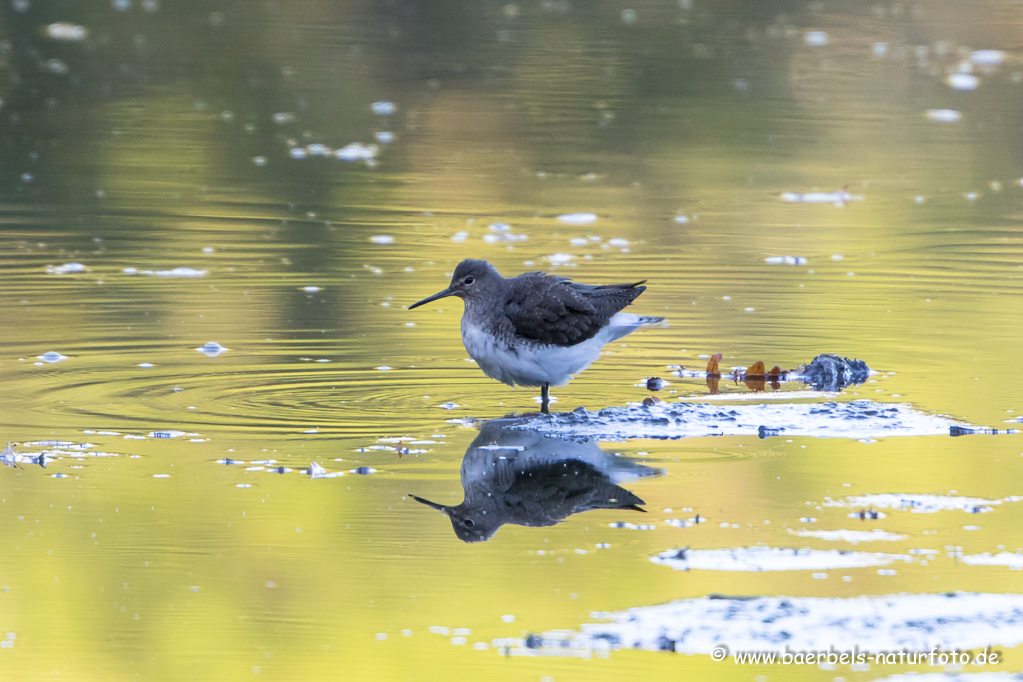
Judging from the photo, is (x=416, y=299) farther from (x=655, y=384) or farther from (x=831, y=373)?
(x=831, y=373)

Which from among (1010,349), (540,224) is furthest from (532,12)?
(1010,349)

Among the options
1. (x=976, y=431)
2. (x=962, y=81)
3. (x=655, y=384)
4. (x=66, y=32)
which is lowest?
(x=976, y=431)

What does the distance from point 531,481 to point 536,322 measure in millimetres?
1483

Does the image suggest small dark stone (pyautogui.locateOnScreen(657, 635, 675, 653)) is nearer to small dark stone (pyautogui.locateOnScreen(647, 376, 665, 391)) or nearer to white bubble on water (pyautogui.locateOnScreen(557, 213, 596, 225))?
small dark stone (pyautogui.locateOnScreen(647, 376, 665, 391))

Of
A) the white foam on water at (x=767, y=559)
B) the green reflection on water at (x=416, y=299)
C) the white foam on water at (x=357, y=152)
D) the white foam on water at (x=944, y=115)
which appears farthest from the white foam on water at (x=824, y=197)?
the white foam on water at (x=767, y=559)

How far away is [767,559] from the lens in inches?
201

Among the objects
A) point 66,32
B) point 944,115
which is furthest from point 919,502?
point 66,32

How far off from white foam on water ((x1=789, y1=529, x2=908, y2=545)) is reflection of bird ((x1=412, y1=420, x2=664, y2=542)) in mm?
662

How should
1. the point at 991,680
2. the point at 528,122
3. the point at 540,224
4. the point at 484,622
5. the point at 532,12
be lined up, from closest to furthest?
the point at 991,680
the point at 484,622
the point at 540,224
the point at 528,122
the point at 532,12

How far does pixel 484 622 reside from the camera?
456 centimetres

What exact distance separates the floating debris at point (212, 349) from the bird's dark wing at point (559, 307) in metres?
1.65

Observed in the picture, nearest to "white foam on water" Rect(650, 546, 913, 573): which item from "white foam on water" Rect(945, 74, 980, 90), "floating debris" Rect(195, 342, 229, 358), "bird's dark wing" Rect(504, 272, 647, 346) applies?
"bird's dark wing" Rect(504, 272, 647, 346)

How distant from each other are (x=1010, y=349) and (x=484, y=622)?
4.95 metres

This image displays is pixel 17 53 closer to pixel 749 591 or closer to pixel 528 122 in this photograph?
pixel 528 122
